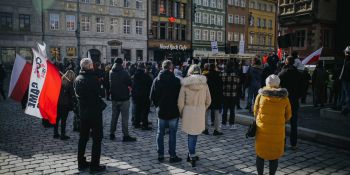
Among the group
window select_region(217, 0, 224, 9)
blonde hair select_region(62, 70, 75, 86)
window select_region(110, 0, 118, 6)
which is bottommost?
blonde hair select_region(62, 70, 75, 86)

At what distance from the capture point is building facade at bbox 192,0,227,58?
49750mm

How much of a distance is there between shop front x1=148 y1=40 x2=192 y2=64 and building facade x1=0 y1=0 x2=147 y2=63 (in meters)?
1.58

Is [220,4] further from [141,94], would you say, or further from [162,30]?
[141,94]

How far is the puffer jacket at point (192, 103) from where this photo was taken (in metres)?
6.03

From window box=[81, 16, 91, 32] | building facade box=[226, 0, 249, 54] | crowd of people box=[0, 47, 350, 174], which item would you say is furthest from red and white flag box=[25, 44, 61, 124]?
building facade box=[226, 0, 249, 54]

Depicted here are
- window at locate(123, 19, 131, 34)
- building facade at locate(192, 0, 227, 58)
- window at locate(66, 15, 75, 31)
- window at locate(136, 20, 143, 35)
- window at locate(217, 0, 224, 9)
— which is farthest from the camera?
window at locate(217, 0, 224, 9)

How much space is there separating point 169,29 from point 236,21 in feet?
53.2

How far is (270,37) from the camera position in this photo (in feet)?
211

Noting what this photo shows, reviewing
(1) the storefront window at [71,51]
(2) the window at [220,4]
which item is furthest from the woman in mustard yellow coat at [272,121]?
(2) the window at [220,4]

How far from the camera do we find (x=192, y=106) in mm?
6074

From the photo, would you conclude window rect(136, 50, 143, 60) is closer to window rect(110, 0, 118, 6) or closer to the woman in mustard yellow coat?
window rect(110, 0, 118, 6)

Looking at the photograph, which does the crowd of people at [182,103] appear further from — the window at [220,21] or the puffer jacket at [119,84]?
the window at [220,21]

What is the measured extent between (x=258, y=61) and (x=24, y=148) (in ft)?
25.7

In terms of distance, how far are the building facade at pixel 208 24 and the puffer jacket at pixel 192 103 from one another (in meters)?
42.9
